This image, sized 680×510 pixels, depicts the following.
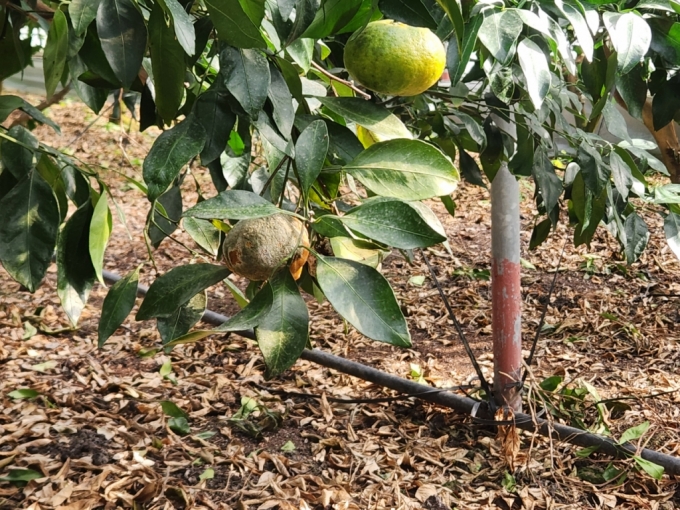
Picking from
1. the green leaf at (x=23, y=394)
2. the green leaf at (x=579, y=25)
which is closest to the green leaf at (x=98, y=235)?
the green leaf at (x=579, y=25)

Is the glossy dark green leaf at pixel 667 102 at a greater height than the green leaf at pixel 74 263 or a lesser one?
greater

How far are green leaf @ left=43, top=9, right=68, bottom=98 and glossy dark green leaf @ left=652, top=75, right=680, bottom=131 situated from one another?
652 mm

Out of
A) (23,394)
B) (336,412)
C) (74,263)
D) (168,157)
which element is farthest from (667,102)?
(23,394)

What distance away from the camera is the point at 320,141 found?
23.0 inches

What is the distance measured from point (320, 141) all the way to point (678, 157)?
1.48 m

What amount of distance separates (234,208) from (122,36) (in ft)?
0.69

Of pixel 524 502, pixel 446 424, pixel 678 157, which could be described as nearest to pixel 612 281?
pixel 678 157

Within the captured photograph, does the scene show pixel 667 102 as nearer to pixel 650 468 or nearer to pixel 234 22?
pixel 234 22

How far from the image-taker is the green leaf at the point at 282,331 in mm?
527

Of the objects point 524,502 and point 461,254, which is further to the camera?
point 461,254

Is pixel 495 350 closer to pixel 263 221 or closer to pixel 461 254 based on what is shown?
pixel 263 221

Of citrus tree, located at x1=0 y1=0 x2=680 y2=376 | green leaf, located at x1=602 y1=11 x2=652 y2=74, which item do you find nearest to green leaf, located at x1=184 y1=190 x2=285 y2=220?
citrus tree, located at x1=0 y1=0 x2=680 y2=376

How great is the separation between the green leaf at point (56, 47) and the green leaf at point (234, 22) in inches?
9.4

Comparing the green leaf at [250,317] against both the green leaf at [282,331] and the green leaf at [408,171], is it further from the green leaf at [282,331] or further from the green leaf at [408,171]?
the green leaf at [408,171]
